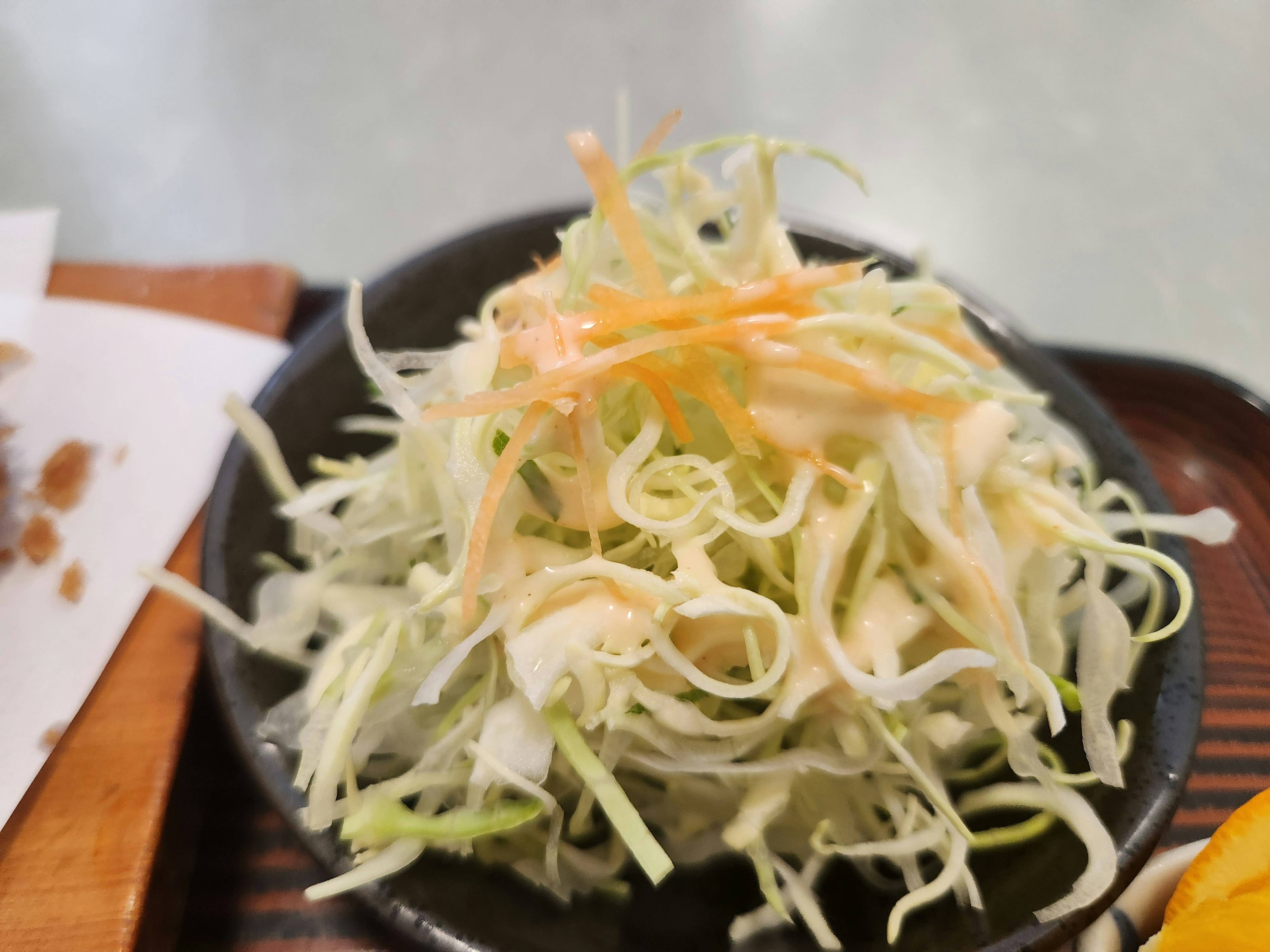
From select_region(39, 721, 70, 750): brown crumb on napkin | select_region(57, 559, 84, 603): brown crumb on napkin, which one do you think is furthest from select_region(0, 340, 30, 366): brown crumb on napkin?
select_region(39, 721, 70, 750): brown crumb on napkin

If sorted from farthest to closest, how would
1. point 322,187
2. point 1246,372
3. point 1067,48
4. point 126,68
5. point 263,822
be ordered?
point 1067,48
point 126,68
point 322,187
point 1246,372
point 263,822

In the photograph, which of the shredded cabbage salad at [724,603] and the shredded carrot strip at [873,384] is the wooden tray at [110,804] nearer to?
the shredded cabbage salad at [724,603]

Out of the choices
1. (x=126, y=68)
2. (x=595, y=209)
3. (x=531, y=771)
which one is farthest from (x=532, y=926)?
(x=126, y=68)

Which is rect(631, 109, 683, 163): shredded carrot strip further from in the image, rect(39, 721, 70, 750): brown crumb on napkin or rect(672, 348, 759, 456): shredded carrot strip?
rect(39, 721, 70, 750): brown crumb on napkin

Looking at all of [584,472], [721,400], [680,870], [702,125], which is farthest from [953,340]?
[702,125]

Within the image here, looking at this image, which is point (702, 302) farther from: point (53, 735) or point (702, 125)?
point (702, 125)

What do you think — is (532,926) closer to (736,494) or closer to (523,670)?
(523,670)
